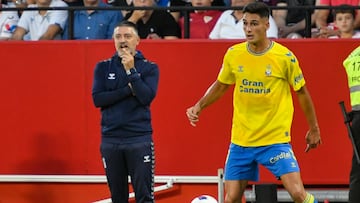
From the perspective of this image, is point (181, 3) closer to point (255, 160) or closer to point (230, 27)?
point (230, 27)

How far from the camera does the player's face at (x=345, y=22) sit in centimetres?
1331

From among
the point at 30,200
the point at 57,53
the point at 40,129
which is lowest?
the point at 30,200

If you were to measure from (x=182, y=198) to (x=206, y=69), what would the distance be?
156cm

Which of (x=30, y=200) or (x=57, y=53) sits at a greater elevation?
(x=57, y=53)

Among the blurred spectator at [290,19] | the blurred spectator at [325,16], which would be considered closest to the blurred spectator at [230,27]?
the blurred spectator at [290,19]

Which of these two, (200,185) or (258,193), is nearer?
(258,193)

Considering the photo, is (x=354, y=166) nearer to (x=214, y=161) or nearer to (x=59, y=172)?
(x=214, y=161)

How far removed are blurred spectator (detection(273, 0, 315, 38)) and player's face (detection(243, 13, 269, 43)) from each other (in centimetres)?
264

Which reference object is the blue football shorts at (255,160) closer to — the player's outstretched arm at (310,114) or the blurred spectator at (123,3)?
the player's outstretched arm at (310,114)

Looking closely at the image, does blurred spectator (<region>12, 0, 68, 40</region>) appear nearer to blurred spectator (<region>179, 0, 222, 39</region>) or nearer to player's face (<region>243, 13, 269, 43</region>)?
blurred spectator (<region>179, 0, 222, 39</region>)

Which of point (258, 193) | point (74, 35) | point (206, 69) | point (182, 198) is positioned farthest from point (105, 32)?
point (258, 193)

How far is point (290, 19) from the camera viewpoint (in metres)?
14.2

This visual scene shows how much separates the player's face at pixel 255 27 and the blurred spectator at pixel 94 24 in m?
3.16

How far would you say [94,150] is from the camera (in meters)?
13.7
